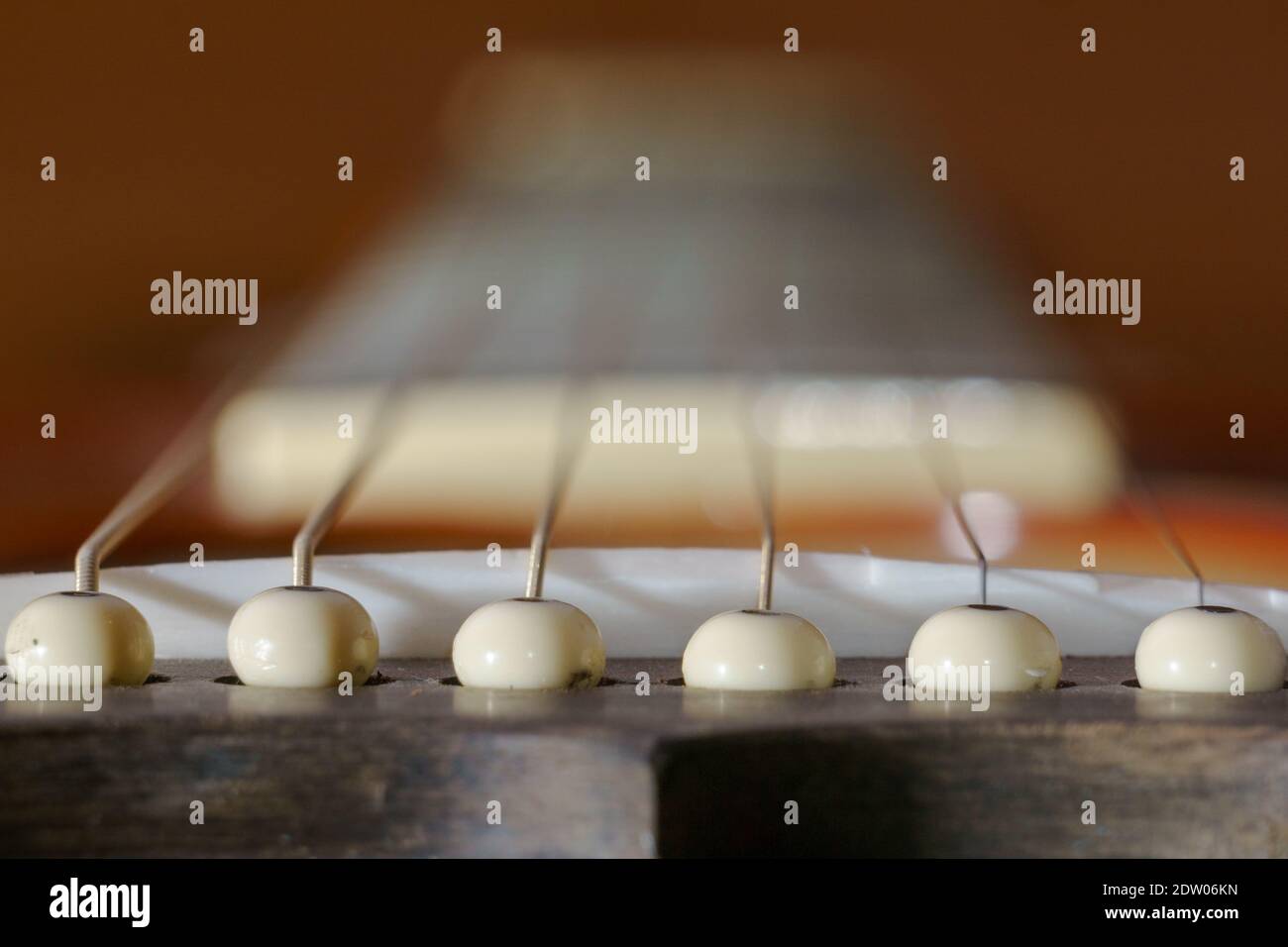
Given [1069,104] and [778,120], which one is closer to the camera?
[1069,104]

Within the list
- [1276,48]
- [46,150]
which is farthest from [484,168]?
[1276,48]

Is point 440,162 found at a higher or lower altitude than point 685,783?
higher

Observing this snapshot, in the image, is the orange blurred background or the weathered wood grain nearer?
the weathered wood grain

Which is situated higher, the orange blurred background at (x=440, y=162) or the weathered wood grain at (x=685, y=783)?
the orange blurred background at (x=440, y=162)

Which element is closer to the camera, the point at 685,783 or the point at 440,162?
the point at 685,783

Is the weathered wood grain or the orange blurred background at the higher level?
the orange blurred background

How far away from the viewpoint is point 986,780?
0.63 m

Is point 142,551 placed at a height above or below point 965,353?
below

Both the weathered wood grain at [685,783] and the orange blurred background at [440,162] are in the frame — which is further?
the orange blurred background at [440,162]

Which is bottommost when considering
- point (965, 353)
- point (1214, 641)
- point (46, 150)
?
point (1214, 641)

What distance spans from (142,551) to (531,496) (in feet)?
1.13
